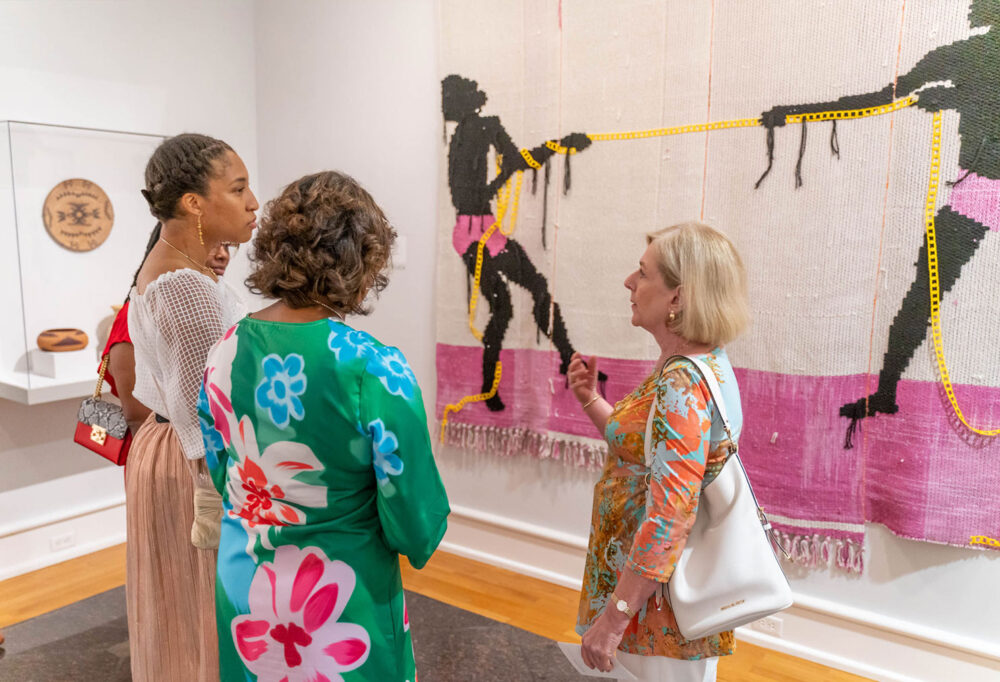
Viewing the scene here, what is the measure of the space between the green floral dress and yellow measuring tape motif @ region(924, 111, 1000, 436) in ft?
5.41

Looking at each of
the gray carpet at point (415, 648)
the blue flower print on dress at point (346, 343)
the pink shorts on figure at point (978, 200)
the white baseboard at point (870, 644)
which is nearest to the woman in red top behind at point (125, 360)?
the blue flower print on dress at point (346, 343)

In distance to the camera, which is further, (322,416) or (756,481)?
(756,481)

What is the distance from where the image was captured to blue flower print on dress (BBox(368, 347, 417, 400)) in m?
1.09

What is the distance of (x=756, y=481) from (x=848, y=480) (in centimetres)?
28

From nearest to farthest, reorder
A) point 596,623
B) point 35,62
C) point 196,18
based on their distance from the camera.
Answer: point 596,623, point 35,62, point 196,18

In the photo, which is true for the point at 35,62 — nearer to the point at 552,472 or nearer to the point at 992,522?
the point at 552,472

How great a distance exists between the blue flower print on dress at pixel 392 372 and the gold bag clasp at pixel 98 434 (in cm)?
114

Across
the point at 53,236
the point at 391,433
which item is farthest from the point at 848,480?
the point at 53,236

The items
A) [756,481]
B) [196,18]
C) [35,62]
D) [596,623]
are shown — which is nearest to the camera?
[596,623]

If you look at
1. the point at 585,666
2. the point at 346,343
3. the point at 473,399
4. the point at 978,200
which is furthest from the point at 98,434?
the point at 978,200

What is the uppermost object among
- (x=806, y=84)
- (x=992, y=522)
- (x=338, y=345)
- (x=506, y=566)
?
(x=806, y=84)

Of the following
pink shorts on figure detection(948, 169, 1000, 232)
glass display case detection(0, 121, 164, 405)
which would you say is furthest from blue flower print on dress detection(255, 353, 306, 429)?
glass display case detection(0, 121, 164, 405)

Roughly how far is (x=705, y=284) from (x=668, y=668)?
29.1 inches

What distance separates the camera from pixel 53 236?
9.52 ft
